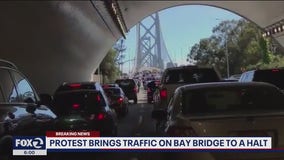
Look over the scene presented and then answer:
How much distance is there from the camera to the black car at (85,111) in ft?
48.0

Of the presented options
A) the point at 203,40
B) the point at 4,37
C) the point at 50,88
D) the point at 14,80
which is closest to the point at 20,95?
the point at 14,80

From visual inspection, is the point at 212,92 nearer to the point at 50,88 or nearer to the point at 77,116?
the point at 77,116

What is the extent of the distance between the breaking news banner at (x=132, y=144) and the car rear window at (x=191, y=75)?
12.3 metres

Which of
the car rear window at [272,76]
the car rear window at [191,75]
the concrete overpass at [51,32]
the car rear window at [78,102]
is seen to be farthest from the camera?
the concrete overpass at [51,32]

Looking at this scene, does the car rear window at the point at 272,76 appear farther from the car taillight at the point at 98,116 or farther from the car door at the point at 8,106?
the car door at the point at 8,106

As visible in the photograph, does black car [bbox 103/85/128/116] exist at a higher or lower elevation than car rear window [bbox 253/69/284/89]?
lower

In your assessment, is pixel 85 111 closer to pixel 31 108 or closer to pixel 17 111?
pixel 31 108

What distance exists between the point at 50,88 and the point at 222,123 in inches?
1109

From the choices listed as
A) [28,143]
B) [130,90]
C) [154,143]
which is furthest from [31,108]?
[130,90]


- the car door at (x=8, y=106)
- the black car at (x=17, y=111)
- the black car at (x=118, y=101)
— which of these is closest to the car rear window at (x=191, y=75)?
the black car at (x=118, y=101)

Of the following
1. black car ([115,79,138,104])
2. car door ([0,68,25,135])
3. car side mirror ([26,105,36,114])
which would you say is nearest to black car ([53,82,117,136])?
car side mirror ([26,105,36,114])

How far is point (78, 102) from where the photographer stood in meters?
15.5

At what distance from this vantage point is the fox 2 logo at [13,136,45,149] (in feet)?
21.6

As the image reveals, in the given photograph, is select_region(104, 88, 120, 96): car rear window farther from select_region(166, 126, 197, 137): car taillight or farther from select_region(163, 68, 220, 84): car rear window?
select_region(166, 126, 197, 137): car taillight
